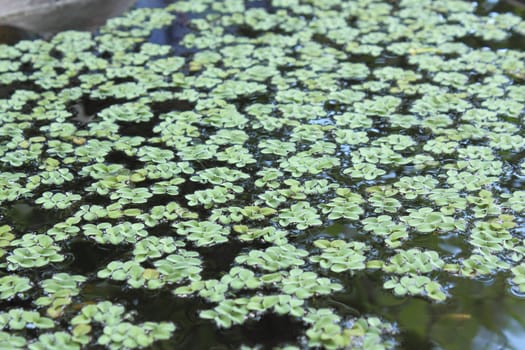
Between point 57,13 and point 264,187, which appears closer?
point 264,187

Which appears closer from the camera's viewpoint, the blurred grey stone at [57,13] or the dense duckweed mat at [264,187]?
the dense duckweed mat at [264,187]

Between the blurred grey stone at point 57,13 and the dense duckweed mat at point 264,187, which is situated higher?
the blurred grey stone at point 57,13

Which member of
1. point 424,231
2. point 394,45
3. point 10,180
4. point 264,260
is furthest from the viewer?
point 394,45

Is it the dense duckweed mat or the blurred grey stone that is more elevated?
the blurred grey stone

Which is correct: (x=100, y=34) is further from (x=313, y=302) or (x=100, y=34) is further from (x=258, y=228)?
(x=313, y=302)

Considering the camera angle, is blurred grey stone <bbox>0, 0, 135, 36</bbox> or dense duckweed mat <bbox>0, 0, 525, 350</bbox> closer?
dense duckweed mat <bbox>0, 0, 525, 350</bbox>

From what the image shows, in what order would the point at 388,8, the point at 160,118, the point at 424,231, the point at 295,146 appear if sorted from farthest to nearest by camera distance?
the point at 388,8, the point at 160,118, the point at 295,146, the point at 424,231

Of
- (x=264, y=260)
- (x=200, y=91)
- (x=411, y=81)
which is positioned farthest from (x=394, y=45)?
(x=264, y=260)

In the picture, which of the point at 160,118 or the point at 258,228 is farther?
the point at 160,118
